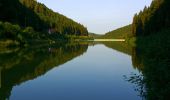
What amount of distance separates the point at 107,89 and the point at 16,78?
5414mm

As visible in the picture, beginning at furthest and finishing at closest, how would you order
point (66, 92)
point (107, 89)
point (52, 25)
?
point (52, 25), point (107, 89), point (66, 92)

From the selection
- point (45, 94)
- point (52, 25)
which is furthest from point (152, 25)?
point (52, 25)

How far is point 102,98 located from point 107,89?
230 cm

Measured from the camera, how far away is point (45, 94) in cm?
1421

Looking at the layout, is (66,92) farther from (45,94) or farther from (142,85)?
(142,85)

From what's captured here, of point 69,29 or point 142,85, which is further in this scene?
point 69,29

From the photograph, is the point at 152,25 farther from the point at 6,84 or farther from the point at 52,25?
the point at 52,25

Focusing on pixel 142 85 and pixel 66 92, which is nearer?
pixel 142 85

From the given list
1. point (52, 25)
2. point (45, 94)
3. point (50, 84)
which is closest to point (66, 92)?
point (45, 94)

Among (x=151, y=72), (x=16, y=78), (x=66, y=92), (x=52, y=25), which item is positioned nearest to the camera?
(x=151, y=72)

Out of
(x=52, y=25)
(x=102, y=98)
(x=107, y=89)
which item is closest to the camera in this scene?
(x=102, y=98)

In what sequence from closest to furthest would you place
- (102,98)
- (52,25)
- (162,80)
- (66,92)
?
(162,80)
(102,98)
(66,92)
(52,25)

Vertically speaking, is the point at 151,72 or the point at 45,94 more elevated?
the point at 151,72

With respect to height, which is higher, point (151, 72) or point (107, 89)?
point (151, 72)
